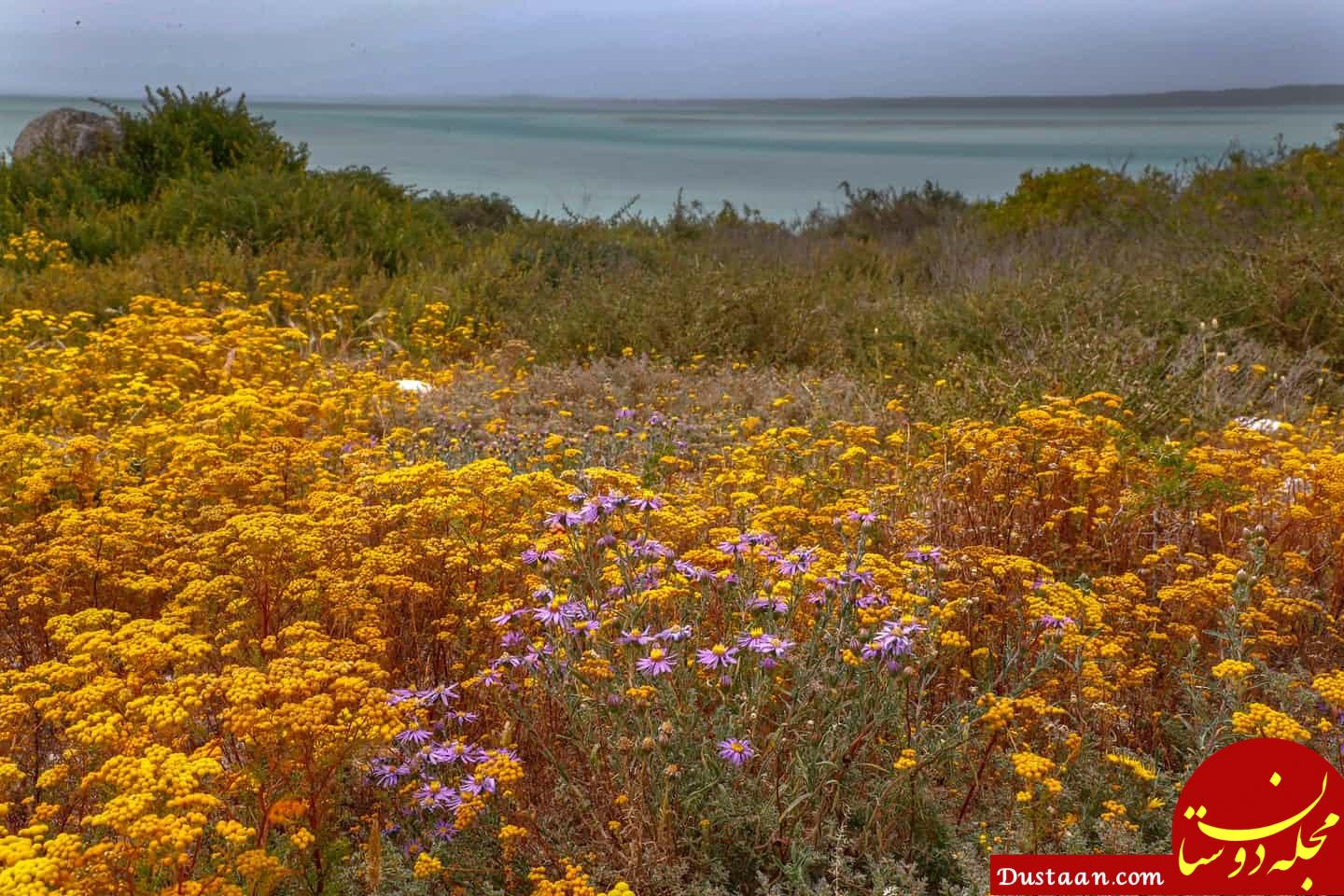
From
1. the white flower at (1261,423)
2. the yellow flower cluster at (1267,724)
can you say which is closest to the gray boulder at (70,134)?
the white flower at (1261,423)

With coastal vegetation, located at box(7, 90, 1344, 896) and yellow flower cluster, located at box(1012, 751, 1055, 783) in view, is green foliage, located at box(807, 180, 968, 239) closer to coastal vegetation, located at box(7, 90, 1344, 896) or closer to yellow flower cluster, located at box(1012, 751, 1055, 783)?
coastal vegetation, located at box(7, 90, 1344, 896)

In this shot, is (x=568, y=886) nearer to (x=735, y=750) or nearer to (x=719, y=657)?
(x=735, y=750)

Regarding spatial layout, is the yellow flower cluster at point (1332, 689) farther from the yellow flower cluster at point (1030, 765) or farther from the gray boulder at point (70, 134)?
the gray boulder at point (70, 134)

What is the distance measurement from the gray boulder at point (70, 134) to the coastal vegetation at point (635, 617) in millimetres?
8462

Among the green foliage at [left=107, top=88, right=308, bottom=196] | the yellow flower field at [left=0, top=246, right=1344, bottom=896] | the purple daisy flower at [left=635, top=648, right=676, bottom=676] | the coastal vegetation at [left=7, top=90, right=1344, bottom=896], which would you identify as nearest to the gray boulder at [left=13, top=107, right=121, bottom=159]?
the green foliage at [left=107, top=88, right=308, bottom=196]

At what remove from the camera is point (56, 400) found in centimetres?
587

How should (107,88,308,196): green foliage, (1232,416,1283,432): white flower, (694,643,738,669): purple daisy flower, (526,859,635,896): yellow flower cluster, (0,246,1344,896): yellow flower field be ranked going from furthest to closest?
(107,88,308,196): green foliage < (1232,416,1283,432): white flower < (694,643,738,669): purple daisy flower < (0,246,1344,896): yellow flower field < (526,859,635,896): yellow flower cluster

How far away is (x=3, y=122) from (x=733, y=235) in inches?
5237

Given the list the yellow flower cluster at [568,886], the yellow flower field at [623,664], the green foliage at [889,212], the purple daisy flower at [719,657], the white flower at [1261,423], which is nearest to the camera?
the yellow flower cluster at [568,886]

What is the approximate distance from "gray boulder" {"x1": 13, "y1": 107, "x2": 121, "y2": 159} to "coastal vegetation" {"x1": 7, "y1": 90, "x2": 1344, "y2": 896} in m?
8.46

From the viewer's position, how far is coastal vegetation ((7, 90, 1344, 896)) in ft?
7.74

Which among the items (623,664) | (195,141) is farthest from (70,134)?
(623,664)

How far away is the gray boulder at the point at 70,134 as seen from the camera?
1471 cm

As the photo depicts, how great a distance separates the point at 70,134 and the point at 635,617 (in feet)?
51.9
